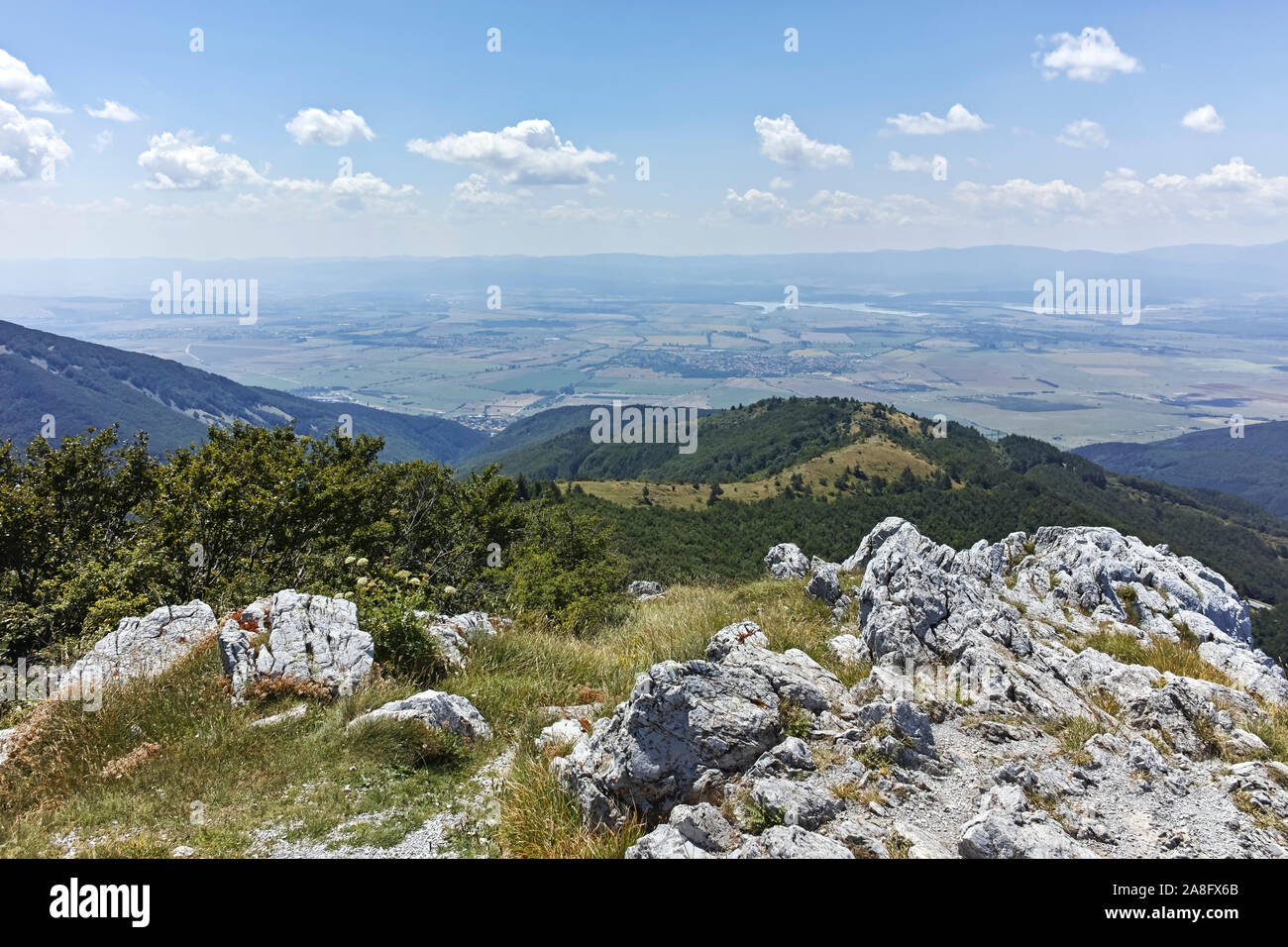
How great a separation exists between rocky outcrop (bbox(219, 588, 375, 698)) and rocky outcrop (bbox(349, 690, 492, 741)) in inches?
42.8

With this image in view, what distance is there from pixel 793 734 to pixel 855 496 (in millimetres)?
102838

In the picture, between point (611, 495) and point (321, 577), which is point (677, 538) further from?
point (321, 577)

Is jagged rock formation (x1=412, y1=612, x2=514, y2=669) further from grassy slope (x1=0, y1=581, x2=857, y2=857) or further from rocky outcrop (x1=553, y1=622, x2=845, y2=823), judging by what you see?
rocky outcrop (x1=553, y1=622, x2=845, y2=823)

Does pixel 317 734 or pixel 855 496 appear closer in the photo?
pixel 317 734

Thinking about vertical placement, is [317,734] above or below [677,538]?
above

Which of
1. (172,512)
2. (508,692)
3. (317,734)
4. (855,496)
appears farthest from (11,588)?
(855,496)

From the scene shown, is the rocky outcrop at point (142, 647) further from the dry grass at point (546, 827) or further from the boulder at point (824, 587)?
the boulder at point (824, 587)

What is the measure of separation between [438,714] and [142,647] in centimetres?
477

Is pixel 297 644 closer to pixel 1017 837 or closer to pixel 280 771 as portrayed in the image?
pixel 280 771

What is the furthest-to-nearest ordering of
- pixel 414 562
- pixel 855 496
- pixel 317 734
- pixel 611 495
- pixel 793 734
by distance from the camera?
pixel 855 496 → pixel 611 495 → pixel 414 562 → pixel 317 734 → pixel 793 734

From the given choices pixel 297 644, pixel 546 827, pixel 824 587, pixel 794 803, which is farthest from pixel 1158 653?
pixel 297 644

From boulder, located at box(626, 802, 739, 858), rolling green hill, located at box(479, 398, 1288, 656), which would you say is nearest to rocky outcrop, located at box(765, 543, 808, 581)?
boulder, located at box(626, 802, 739, 858)

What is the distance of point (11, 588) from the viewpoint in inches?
557

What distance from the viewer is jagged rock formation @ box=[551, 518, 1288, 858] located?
4824 millimetres
